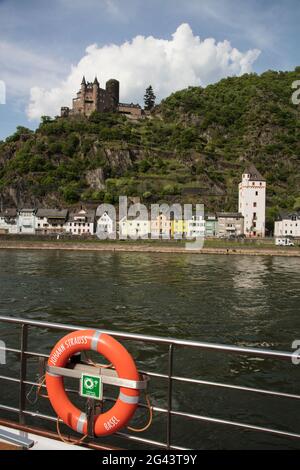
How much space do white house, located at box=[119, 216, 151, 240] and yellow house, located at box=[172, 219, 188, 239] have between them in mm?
5108

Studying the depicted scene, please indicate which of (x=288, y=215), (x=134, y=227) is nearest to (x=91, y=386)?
(x=134, y=227)

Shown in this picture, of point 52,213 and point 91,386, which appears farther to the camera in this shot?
point 52,213

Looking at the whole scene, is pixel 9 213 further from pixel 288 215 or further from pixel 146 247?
pixel 288 215

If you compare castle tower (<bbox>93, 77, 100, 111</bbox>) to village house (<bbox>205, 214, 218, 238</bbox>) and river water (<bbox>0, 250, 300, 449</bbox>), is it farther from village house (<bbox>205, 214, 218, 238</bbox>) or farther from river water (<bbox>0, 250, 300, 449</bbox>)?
river water (<bbox>0, 250, 300, 449</bbox>)

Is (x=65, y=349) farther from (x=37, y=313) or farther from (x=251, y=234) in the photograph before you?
(x=251, y=234)

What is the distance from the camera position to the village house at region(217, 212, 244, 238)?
87688 millimetres

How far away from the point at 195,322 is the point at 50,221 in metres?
76.5

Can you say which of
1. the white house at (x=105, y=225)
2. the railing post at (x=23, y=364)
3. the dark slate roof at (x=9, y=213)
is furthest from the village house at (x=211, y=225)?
the railing post at (x=23, y=364)

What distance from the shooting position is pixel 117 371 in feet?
11.2

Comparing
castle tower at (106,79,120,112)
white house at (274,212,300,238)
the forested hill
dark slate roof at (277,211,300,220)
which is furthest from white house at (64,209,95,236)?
castle tower at (106,79,120,112)

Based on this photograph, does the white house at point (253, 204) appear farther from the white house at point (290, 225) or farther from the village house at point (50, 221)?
the village house at point (50, 221)

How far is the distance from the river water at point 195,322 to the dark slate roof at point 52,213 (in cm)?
5695

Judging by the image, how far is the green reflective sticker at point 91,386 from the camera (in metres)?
3.52

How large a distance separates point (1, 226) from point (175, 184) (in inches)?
1694
